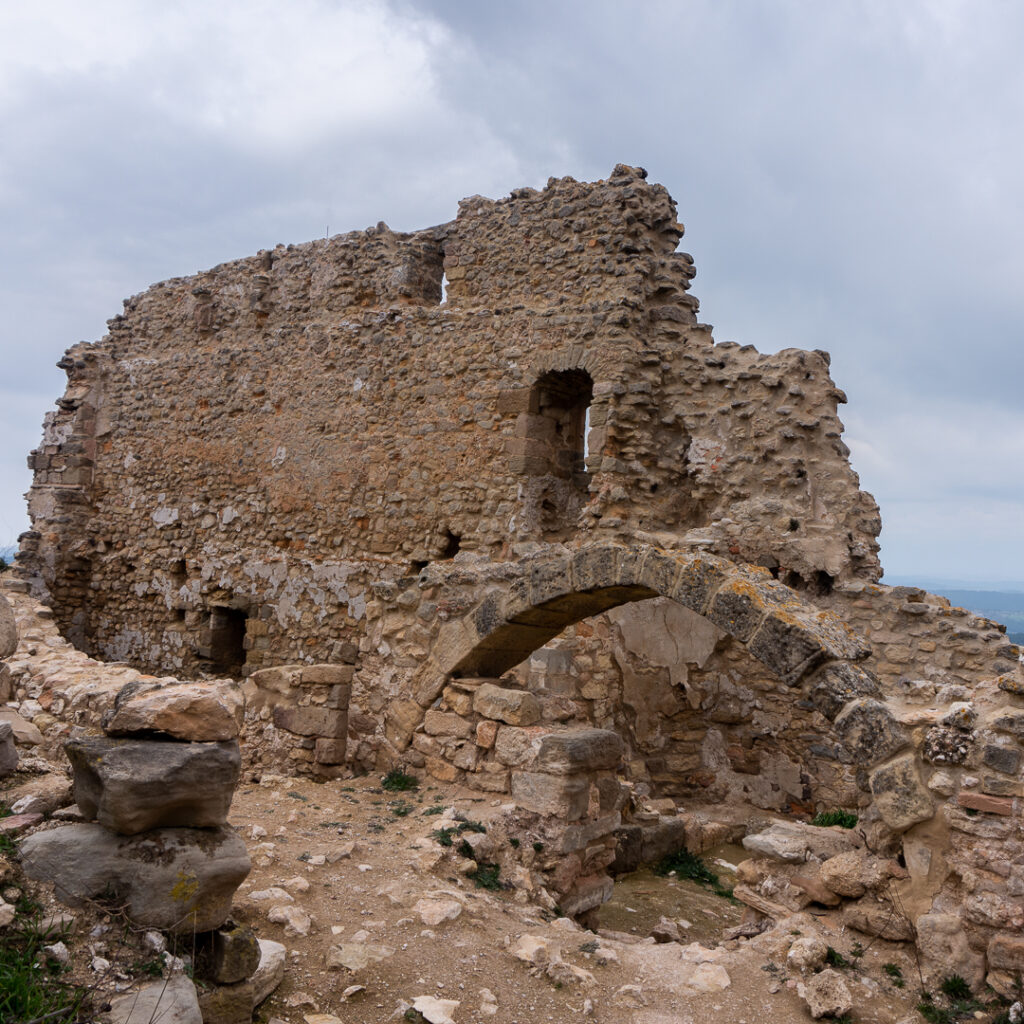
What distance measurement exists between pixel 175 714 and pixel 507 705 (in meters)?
2.86

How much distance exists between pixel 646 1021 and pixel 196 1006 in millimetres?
1759

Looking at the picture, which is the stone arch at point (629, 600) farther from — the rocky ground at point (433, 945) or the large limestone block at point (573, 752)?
the rocky ground at point (433, 945)

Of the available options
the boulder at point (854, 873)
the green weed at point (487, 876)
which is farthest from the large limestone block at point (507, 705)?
the boulder at point (854, 873)

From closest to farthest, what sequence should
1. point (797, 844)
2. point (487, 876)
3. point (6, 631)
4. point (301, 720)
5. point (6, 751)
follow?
1. point (6, 751)
2. point (6, 631)
3. point (487, 876)
4. point (797, 844)
5. point (301, 720)

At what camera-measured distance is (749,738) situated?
29.3 feet

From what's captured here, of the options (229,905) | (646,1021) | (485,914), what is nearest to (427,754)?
(485,914)

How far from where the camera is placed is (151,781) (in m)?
2.67

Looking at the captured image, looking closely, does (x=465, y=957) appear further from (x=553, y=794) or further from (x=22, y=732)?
(x=22, y=732)

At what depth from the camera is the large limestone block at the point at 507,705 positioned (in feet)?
17.7

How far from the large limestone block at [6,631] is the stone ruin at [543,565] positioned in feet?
2.91

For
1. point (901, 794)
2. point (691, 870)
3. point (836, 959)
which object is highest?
point (901, 794)

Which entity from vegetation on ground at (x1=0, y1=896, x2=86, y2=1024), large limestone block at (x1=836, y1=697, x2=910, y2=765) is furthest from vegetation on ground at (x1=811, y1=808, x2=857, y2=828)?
vegetation on ground at (x1=0, y1=896, x2=86, y2=1024)

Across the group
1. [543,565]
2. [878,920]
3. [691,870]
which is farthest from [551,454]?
[878,920]

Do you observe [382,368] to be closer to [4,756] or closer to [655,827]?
[655,827]
